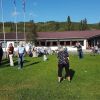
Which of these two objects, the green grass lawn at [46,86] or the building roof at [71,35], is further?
the building roof at [71,35]

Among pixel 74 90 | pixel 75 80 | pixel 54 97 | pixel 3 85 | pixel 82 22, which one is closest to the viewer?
pixel 54 97

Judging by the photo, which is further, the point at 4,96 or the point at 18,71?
the point at 18,71

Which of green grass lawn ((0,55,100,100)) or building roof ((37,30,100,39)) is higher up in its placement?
building roof ((37,30,100,39))

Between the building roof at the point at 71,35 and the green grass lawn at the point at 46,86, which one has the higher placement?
the building roof at the point at 71,35

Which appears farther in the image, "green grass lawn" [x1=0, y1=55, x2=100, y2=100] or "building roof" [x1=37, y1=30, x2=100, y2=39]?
"building roof" [x1=37, y1=30, x2=100, y2=39]

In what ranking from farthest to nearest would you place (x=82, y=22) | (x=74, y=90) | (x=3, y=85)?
(x=82, y=22) < (x=3, y=85) < (x=74, y=90)

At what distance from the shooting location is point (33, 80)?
2031 centimetres

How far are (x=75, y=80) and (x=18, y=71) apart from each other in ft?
17.8

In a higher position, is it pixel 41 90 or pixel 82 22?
pixel 82 22

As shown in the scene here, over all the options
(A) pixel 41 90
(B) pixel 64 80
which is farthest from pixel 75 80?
(A) pixel 41 90

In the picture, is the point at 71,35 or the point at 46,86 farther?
the point at 71,35

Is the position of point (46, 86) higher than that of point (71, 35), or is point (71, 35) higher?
point (71, 35)

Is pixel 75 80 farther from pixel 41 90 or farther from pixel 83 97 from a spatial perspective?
pixel 83 97

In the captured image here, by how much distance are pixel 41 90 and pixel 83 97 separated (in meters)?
2.36
